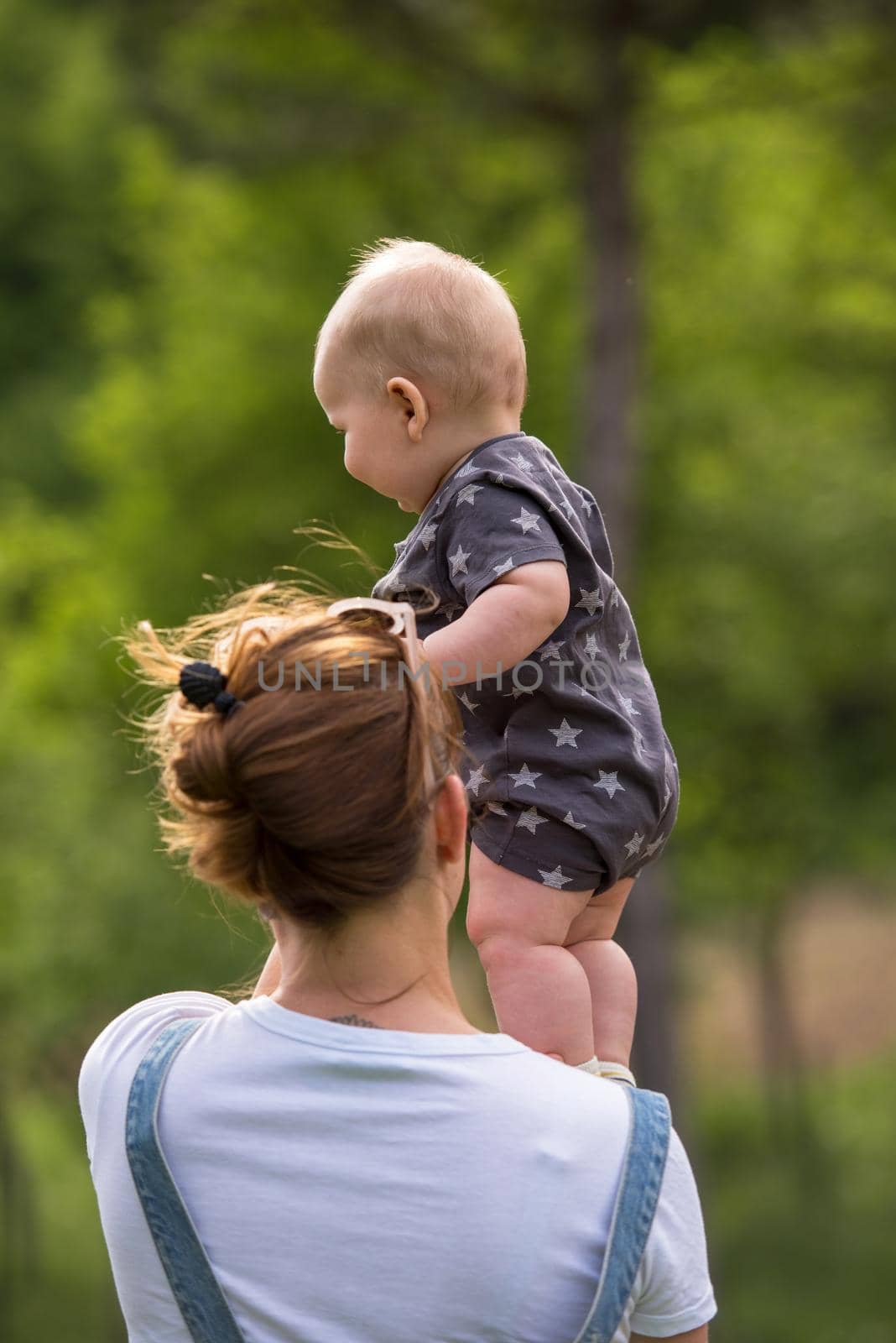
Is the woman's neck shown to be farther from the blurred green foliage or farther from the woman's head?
the blurred green foliage

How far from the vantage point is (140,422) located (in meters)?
11.2

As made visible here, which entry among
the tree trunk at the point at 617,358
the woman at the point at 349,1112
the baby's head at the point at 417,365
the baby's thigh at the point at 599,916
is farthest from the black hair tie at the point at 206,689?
the tree trunk at the point at 617,358

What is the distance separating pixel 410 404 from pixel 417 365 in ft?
0.13

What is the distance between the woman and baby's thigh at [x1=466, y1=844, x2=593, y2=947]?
14.6 inches

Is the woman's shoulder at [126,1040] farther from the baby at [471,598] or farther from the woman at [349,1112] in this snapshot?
the baby at [471,598]

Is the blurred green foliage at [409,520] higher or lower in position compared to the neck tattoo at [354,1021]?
higher

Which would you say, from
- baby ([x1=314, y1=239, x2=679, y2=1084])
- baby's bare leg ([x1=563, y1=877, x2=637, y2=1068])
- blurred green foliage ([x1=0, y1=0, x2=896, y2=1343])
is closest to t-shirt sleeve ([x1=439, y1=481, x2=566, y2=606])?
baby ([x1=314, y1=239, x2=679, y2=1084])

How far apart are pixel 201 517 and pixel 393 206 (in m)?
2.39

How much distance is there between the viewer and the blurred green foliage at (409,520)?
9.55 metres

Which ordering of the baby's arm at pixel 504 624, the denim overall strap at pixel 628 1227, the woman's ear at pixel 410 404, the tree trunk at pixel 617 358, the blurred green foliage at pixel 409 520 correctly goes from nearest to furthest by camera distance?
the denim overall strap at pixel 628 1227 → the baby's arm at pixel 504 624 → the woman's ear at pixel 410 404 → the tree trunk at pixel 617 358 → the blurred green foliage at pixel 409 520

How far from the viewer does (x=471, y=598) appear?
168 cm

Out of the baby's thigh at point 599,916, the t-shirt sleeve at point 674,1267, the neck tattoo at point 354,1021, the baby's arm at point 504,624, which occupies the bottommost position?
the t-shirt sleeve at point 674,1267

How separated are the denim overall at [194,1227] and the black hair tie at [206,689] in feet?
0.97

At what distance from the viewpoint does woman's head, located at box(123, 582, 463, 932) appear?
1.35 m
